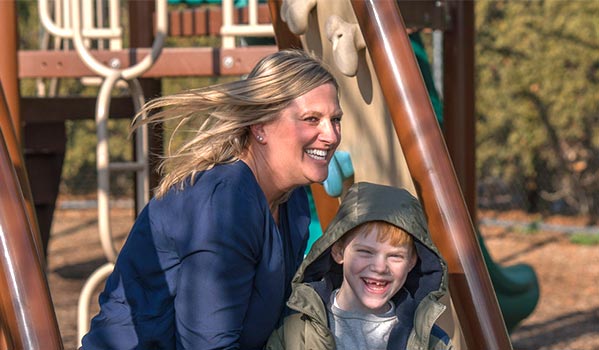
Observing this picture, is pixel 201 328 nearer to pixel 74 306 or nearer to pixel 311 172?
pixel 311 172

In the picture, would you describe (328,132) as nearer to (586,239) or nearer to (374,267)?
(374,267)

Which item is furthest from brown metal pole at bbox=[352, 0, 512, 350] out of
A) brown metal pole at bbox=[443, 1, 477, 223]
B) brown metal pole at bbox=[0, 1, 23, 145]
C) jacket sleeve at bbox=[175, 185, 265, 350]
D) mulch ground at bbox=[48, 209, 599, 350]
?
mulch ground at bbox=[48, 209, 599, 350]

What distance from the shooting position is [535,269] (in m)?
8.48

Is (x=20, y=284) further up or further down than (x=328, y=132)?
further down

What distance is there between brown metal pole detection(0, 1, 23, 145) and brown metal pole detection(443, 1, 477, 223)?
5.95 ft

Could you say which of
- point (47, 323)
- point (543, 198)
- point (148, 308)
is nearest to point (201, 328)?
point (148, 308)

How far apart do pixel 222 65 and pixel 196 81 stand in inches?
256

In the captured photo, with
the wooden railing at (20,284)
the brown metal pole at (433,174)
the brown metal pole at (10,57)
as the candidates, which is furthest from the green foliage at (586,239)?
the wooden railing at (20,284)

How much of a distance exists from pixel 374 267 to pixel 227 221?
31 cm

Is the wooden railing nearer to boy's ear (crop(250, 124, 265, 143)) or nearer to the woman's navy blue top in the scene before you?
the woman's navy blue top

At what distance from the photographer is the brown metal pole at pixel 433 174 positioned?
2.33 metres

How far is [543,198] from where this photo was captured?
33.4ft

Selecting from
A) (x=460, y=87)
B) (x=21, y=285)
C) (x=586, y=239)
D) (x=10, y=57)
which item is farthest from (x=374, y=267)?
(x=586, y=239)

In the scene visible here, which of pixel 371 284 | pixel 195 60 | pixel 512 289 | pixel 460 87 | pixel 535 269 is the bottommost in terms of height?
pixel 535 269
